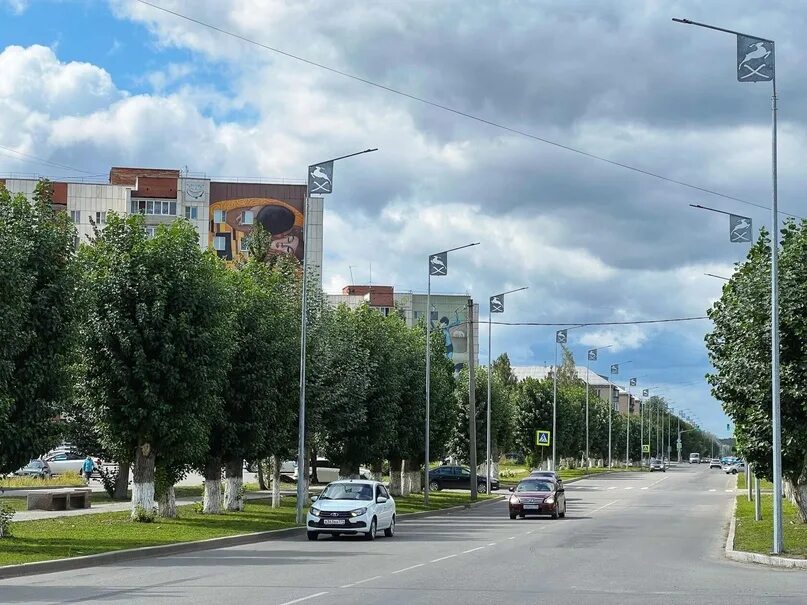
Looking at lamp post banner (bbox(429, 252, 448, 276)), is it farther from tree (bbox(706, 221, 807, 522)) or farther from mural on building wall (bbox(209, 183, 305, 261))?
mural on building wall (bbox(209, 183, 305, 261))

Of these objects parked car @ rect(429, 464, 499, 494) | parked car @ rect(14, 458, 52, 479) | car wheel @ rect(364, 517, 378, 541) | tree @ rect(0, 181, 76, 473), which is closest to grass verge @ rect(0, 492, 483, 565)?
tree @ rect(0, 181, 76, 473)

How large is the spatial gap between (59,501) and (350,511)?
13200 mm

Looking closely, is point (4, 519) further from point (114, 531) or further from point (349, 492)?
point (349, 492)

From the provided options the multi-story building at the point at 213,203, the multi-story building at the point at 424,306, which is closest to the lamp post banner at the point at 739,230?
the multi-story building at the point at 213,203

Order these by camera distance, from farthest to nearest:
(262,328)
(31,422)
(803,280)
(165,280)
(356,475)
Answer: (356,475), (262,328), (165,280), (803,280), (31,422)

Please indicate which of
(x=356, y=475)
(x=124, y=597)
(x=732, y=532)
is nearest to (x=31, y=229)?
(x=124, y=597)

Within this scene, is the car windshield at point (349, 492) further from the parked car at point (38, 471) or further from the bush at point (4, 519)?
the parked car at point (38, 471)

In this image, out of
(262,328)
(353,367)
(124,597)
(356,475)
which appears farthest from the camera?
(356,475)

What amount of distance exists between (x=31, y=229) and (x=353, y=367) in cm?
2150

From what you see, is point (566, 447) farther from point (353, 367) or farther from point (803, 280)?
point (803, 280)

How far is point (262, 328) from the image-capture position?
3928cm

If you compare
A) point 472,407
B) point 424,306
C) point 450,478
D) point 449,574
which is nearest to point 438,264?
point 472,407

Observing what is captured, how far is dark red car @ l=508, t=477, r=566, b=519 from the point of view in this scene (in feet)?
146

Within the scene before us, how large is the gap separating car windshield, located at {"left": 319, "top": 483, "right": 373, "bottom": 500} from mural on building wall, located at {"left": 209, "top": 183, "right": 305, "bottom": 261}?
9076 cm
